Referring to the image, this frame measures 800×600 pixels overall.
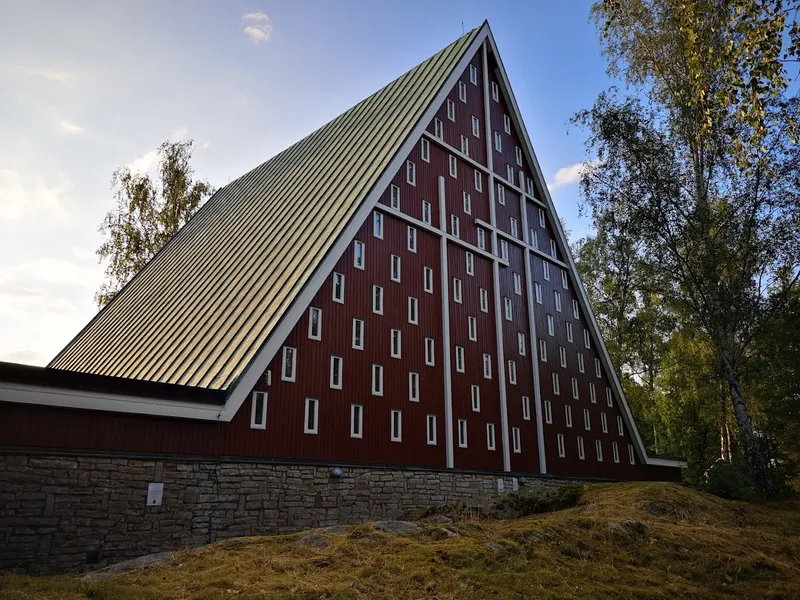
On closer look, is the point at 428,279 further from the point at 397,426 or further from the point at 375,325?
the point at 397,426

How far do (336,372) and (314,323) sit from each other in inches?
70.2

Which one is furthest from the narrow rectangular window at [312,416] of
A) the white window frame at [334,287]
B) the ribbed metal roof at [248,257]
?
the white window frame at [334,287]

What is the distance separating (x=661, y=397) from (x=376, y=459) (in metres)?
29.5

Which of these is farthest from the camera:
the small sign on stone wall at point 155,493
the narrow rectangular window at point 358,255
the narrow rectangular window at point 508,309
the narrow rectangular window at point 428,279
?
the narrow rectangular window at point 508,309

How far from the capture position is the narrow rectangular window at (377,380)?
21.1m

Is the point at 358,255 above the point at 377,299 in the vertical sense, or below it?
above

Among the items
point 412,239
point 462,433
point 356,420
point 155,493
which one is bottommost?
point 155,493

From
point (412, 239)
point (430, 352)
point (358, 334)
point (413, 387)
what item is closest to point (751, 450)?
point (430, 352)

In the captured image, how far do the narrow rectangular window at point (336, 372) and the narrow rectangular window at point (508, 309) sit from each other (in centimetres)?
1066

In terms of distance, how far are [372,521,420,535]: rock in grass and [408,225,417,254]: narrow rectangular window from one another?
13.2 metres

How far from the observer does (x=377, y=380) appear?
21266 mm

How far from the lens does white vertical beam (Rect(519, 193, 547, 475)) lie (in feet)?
89.8

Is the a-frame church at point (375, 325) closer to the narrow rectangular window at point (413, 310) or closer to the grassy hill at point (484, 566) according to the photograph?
the narrow rectangular window at point (413, 310)

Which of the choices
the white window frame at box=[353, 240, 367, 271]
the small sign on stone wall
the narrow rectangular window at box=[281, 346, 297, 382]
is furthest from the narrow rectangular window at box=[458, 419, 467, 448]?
the small sign on stone wall
